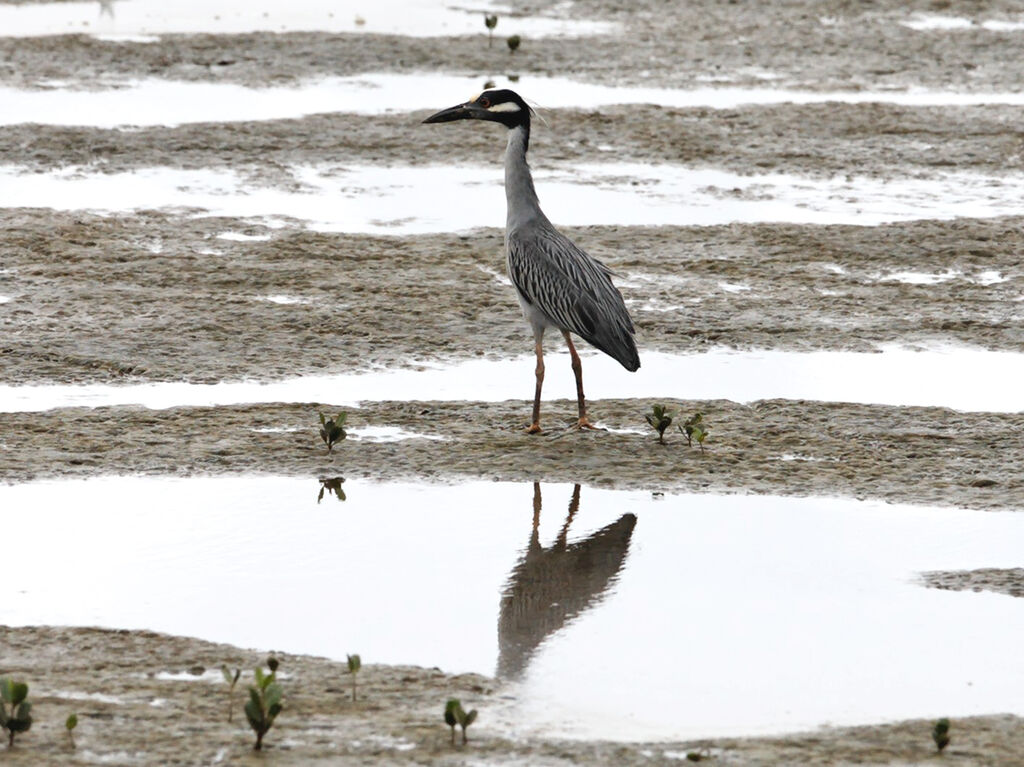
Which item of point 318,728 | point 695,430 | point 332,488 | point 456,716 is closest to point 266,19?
point 695,430

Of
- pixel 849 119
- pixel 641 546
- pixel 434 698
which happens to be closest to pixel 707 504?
pixel 641 546

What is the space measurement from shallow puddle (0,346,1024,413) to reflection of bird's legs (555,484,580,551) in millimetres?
1353

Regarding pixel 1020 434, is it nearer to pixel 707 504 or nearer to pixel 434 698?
pixel 707 504

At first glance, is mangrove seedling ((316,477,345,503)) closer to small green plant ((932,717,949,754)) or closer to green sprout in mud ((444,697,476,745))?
green sprout in mud ((444,697,476,745))

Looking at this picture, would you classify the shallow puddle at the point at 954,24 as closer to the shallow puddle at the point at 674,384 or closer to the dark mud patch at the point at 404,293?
the dark mud patch at the point at 404,293

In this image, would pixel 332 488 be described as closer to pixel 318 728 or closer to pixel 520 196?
pixel 520 196

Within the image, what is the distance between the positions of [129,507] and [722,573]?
2486 millimetres

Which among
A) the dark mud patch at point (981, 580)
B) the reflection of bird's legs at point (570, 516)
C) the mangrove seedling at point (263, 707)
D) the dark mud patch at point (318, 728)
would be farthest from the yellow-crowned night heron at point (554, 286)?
the mangrove seedling at point (263, 707)

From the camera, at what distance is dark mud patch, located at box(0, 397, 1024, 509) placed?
8.12 meters

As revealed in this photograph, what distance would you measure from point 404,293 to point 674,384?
2152mm

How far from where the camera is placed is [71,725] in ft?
17.2

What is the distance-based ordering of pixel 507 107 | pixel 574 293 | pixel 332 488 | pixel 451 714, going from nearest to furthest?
pixel 451 714, pixel 332 488, pixel 574 293, pixel 507 107

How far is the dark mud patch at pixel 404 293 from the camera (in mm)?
9961

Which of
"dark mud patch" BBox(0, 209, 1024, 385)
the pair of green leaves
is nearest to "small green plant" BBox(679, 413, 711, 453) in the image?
the pair of green leaves
